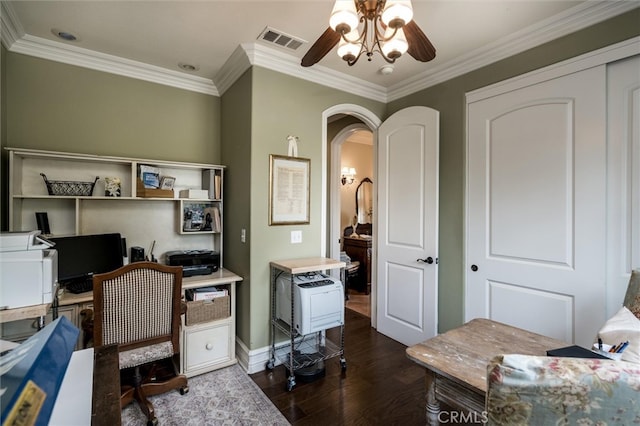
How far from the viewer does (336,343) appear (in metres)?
3.00

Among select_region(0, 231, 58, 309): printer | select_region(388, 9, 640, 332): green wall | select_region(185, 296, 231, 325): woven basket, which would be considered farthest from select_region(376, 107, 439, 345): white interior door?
select_region(0, 231, 58, 309): printer

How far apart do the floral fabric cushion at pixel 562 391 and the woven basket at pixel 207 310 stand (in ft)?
7.20

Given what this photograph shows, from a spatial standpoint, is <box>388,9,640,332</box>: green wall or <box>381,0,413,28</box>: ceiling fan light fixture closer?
<box>381,0,413,28</box>: ceiling fan light fixture

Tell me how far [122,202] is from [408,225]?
8.91ft

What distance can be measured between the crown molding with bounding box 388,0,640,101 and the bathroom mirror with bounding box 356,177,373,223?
285 cm

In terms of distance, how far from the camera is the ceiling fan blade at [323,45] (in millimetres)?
1505

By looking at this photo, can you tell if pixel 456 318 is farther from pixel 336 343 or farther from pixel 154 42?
pixel 154 42

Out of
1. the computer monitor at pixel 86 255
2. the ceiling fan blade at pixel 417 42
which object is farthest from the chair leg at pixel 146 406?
the ceiling fan blade at pixel 417 42

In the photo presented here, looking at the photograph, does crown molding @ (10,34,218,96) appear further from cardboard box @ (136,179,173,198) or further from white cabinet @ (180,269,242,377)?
white cabinet @ (180,269,242,377)

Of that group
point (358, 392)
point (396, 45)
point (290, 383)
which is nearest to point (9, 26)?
point (396, 45)

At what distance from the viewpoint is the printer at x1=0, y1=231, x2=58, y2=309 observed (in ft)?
4.54

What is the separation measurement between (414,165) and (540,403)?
2397 mm

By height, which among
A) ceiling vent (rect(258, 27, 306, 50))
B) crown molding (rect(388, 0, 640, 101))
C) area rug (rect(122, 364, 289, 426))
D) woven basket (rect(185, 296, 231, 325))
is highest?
ceiling vent (rect(258, 27, 306, 50))

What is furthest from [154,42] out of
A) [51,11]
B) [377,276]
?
[377,276]
